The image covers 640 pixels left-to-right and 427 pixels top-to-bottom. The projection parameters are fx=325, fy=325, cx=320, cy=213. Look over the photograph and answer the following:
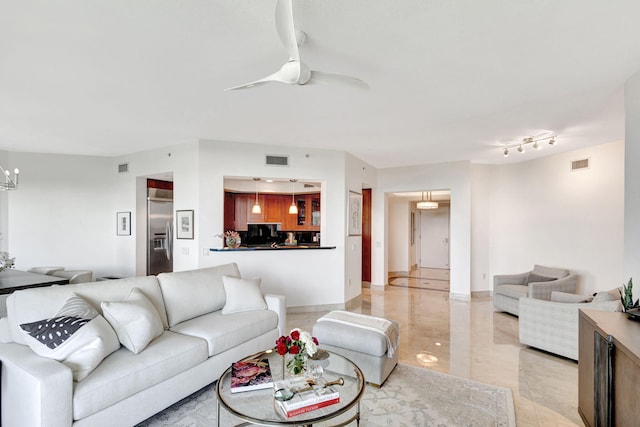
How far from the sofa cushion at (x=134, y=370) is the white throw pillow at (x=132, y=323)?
6 centimetres

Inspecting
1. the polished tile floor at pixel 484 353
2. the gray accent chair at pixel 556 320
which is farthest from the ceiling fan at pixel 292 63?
the gray accent chair at pixel 556 320

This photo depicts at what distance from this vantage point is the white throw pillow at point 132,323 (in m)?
2.33

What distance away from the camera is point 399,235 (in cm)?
923

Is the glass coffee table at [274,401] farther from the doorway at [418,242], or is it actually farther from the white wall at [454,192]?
the doorway at [418,242]

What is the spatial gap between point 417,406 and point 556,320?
2046mm

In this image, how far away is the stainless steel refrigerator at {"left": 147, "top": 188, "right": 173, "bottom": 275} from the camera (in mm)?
6065

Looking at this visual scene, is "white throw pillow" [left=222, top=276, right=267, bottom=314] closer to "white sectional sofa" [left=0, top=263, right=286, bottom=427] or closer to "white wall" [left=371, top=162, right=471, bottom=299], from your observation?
"white sectional sofa" [left=0, top=263, right=286, bottom=427]

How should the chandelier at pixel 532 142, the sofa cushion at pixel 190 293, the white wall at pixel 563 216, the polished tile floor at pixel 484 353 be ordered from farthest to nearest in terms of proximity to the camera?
the white wall at pixel 563 216 < the chandelier at pixel 532 142 < the sofa cushion at pixel 190 293 < the polished tile floor at pixel 484 353

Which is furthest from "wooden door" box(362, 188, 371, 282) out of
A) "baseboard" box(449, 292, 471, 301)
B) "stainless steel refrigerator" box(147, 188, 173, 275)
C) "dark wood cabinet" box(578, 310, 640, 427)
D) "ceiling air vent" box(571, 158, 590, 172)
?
"dark wood cabinet" box(578, 310, 640, 427)

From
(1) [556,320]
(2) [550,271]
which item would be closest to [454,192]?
(2) [550,271]

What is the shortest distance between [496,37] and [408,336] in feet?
11.1

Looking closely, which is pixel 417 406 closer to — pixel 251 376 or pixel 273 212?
pixel 251 376

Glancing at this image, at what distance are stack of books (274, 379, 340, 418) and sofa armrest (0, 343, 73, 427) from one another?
3.80 feet

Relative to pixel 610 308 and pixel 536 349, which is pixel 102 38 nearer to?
A: pixel 610 308
